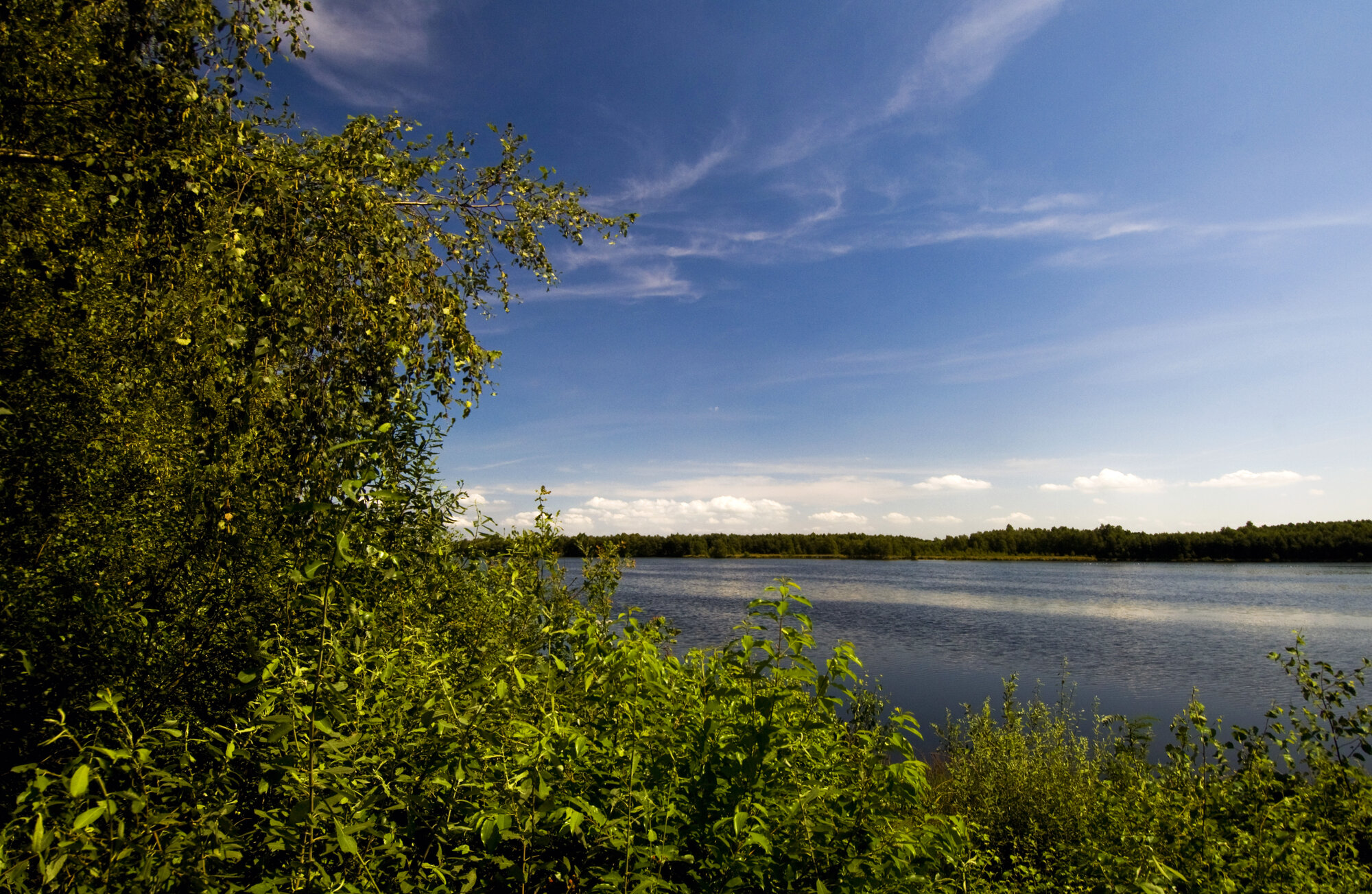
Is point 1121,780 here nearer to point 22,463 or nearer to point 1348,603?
point 22,463

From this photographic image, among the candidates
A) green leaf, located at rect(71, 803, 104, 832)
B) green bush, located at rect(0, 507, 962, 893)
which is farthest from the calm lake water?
green leaf, located at rect(71, 803, 104, 832)

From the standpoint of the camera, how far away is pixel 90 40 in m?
4.98

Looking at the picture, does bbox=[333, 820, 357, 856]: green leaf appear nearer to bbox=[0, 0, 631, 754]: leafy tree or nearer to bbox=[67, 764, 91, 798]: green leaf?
bbox=[67, 764, 91, 798]: green leaf

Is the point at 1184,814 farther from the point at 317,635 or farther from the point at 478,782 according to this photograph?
the point at 317,635

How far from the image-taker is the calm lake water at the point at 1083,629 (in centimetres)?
1931

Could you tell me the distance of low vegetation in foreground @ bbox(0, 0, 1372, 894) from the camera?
229 centimetres

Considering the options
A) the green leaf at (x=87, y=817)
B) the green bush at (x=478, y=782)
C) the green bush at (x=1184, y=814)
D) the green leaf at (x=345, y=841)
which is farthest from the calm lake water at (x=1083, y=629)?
the green leaf at (x=87, y=817)

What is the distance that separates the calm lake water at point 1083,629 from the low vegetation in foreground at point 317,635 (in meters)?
4.14

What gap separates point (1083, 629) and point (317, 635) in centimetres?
3769

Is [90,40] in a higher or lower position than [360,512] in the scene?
higher

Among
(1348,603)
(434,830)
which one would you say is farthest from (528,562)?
(1348,603)

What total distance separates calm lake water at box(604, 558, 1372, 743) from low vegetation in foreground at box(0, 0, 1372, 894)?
4.14 metres

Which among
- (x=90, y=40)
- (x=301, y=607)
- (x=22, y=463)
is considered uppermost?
(x=90, y=40)

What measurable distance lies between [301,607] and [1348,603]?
5595cm
